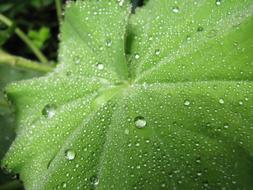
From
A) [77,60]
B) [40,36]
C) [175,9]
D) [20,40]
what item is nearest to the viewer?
[175,9]

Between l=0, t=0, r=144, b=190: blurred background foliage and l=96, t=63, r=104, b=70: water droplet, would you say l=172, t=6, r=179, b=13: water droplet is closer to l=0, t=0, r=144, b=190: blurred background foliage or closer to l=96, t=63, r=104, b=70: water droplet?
l=96, t=63, r=104, b=70: water droplet

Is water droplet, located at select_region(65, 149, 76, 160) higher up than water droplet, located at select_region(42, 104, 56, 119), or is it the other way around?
water droplet, located at select_region(42, 104, 56, 119)

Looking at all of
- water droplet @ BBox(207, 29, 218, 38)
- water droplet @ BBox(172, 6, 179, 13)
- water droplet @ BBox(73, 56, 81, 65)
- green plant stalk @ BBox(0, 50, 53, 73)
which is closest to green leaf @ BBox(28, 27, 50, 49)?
green plant stalk @ BBox(0, 50, 53, 73)

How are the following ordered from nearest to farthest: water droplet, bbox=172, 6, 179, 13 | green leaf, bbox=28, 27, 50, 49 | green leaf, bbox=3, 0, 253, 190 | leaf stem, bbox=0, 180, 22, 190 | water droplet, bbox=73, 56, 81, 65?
green leaf, bbox=3, 0, 253, 190 < water droplet, bbox=172, 6, 179, 13 < water droplet, bbox=73, 56, 81, 65 < leaf stem, bbox=0, 180, 22, 190 < green leaf, bbox=28, 27, 50, 49

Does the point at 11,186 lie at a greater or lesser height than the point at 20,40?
lesser

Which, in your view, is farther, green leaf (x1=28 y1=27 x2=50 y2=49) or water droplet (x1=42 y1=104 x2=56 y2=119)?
green leaf (x1=28 y1=27 x2=50 y2=49)

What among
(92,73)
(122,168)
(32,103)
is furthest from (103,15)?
(122,168)

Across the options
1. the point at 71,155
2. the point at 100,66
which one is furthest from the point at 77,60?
the point at 71,155

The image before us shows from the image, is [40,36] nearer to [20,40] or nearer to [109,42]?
[20,40]
